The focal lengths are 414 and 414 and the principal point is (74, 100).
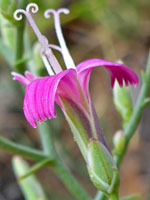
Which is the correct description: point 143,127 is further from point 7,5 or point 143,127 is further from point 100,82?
point 7,5

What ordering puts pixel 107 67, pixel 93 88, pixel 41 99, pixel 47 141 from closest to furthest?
1. pixel 41 99
2. pixel 107 67
3. pixel 47 141
4. pixel 93 88

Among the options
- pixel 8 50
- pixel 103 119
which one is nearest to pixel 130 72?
pixel 8 50

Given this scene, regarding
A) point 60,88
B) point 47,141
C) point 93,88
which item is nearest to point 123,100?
point 47,141

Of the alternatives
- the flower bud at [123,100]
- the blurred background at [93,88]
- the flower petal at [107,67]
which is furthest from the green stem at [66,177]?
the blurred background at [93,88]

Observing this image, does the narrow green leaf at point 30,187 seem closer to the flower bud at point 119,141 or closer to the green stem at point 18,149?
the green stem at point 18,149

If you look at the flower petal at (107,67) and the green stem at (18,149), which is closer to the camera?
the flower petal at (107,67)

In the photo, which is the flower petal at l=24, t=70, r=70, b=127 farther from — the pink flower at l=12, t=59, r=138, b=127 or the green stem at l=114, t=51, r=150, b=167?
the green stem at l=114, t=51, r=150, b=167

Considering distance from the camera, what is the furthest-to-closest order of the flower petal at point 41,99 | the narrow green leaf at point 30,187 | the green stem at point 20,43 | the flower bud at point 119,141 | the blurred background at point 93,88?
1. the blurred background at point 93,88
2. the narrow green leaf at point 30,187
3. the flower bud at point 119,141
4. the green stem at point 20,43
5. the flower petal at point 41,99

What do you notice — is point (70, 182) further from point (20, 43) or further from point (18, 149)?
point (20, 43)

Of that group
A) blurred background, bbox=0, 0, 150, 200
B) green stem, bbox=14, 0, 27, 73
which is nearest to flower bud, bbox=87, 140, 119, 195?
green stem, bbox=14, 0, 27, 73
